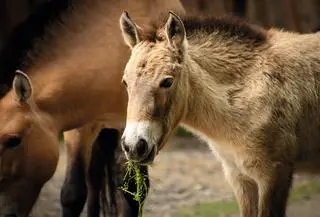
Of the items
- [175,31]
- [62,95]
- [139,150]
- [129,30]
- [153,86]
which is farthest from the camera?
[62,95]

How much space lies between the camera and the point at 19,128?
571 cm

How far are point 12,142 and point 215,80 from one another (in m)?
1.29

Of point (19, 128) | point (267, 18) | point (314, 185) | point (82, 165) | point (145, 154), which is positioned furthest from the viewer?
point (267, 18)

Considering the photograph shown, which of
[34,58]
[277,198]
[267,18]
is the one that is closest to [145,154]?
[277,198]

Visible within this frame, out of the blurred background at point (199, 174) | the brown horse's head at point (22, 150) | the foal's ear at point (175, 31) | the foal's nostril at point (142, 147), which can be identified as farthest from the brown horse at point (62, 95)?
the foal's nostril at point (142, 147)

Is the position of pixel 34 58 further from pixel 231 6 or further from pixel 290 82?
pixel 231 6

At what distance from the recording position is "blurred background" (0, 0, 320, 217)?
7.82 metres

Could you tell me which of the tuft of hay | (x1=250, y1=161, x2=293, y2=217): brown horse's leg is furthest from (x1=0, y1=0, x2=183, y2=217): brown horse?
(x1=250, y1=161, x2=293, y2=217): brown horse's leg

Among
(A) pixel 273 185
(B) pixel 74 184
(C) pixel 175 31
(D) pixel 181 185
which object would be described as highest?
(C) pixel 175 31

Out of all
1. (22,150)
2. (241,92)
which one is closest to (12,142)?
(22,150)

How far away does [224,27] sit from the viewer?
5.53 meters

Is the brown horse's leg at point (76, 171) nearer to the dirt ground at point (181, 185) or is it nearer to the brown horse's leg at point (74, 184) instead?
the brown horse's leg at point (74, 184)

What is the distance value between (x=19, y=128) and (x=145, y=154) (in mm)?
1199

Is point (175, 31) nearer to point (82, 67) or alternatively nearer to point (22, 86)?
point (22, 86)
